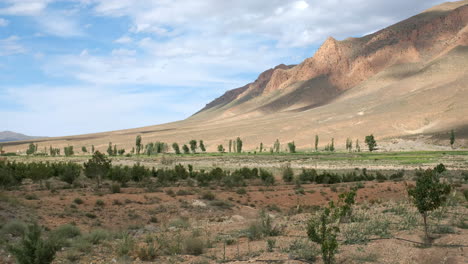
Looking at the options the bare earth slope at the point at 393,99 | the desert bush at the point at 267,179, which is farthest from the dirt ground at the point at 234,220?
the bare earth slope at the point at 393,99

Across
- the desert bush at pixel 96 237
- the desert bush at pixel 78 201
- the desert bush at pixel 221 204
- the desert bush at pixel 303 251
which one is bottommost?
the desert bush at pixel 221 204

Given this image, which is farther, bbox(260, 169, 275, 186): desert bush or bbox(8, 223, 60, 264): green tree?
bbox(260, 169, 275, 186): desert bush

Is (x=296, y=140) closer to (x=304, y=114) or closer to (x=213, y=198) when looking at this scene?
(x=304, y=114)

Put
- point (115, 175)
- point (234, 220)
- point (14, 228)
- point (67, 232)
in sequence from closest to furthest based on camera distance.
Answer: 1. point (14, 228)
2. point (67, 232)
3. point (234, 220)
4. point (115, 175)

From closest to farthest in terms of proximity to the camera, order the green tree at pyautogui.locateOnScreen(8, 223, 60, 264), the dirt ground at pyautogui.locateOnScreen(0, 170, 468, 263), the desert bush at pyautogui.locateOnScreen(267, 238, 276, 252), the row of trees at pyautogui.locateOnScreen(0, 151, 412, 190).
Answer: the green tree at pyautogui.locateOnScreen(8, 223, 60, 264) → the dirt ground at pyautogui.locateOnScreen(0, 170, 468, 263) → the desert bush at pyautogui.locateOnScreen(267, 238, 276, 252) → the row of trees at pyautogui.locateOnScreen(0, 151, 412, 190)

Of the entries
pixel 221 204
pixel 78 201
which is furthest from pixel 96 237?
pixel 221 204

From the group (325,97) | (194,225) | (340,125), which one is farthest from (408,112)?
(194,225)

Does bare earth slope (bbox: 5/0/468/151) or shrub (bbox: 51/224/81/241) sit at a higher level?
bare earth slope (bbox: 5/0/468/151)

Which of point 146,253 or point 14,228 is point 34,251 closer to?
point 146,253

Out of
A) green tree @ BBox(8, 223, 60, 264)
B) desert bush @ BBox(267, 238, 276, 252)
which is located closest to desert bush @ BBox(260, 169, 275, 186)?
desert bush @ BBox(267, 238, 276, 252)

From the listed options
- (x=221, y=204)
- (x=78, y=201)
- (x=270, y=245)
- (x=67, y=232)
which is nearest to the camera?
(x=270, y=245)

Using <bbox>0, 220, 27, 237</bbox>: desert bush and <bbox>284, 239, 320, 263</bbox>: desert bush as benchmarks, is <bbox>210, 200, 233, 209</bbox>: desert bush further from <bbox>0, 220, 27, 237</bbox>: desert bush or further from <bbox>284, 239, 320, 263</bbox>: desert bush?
<bbox>284, 239, 320, 263</bbox>: desert bush

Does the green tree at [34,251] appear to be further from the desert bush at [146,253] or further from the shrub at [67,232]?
the shrub at [67,232]

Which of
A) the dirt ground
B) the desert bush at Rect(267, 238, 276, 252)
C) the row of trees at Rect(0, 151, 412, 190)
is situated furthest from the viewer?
the row of trees at Rect(0, 151, 412, 190)
